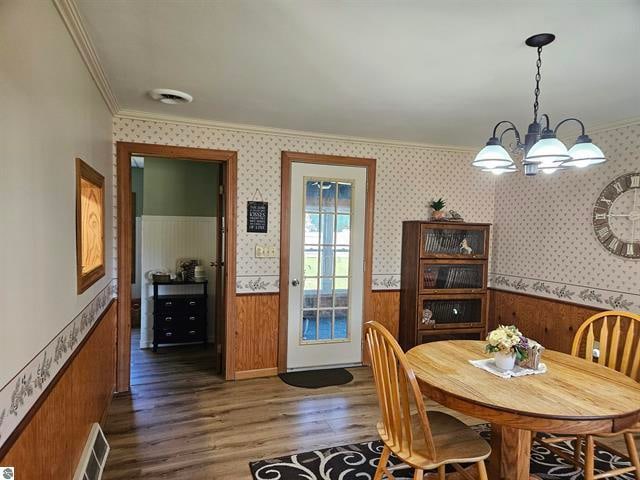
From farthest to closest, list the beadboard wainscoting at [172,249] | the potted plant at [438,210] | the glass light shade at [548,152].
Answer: the beadboard wainscoting at [172,249] → the potted plant at [438,210] → the glass light shade at [548,152]

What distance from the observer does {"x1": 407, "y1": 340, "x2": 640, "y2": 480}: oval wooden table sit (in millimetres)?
1580

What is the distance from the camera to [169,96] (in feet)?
9.39

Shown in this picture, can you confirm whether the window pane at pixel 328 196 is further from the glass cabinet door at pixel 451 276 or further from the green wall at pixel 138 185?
the green wall at pixel 138 185

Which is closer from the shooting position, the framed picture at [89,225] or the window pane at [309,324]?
the framed picture at [89,225]

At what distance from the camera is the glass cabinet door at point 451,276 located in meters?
4.03

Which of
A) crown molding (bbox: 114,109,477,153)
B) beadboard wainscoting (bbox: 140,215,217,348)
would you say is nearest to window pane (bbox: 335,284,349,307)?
crown molding (bbox: 114,109,477,153)

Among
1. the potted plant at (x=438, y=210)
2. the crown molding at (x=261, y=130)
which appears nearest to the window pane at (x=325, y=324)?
the potted plant at (x=438, y=210)

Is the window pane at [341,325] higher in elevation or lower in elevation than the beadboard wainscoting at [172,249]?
lower

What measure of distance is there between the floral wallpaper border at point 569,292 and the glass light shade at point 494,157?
197 centimetres

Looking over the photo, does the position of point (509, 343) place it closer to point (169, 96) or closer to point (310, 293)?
point (310, 293)

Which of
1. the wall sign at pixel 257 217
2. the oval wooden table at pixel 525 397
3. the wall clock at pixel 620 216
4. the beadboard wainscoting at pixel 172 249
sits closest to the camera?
the oval wooden table at pixel 525 397

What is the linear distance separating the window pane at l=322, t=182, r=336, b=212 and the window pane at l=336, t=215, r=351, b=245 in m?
0.14

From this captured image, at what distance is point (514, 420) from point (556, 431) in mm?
153

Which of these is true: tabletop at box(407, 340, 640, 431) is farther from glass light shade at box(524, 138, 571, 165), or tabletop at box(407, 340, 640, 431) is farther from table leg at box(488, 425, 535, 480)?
glass light shade at box(524, 138, 571, 165)
